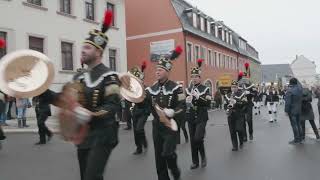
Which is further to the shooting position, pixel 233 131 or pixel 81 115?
pixel 233 131

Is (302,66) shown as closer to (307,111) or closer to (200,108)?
(307,111)

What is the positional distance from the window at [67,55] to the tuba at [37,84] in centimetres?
2127

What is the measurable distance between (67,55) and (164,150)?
20.3m

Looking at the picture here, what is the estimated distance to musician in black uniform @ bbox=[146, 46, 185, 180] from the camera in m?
6.31

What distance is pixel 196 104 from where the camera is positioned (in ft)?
27.7

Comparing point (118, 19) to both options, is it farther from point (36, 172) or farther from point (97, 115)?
point (97, 115)

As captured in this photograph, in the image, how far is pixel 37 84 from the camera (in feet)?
13.1

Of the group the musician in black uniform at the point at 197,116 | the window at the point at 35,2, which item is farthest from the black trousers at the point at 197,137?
the window at the point at 35,2

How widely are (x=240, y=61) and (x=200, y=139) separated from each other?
184 feet

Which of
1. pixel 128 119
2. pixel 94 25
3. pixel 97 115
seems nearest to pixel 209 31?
pixel 94 25

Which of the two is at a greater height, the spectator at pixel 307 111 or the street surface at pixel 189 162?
the spectator at pixel 307 111

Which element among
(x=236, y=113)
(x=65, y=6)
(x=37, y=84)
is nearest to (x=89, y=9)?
(x=65, y=6)

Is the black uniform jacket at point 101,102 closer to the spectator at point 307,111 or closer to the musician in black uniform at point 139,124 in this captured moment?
the musician in black uniform at point 139,124

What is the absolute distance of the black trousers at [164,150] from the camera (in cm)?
630
